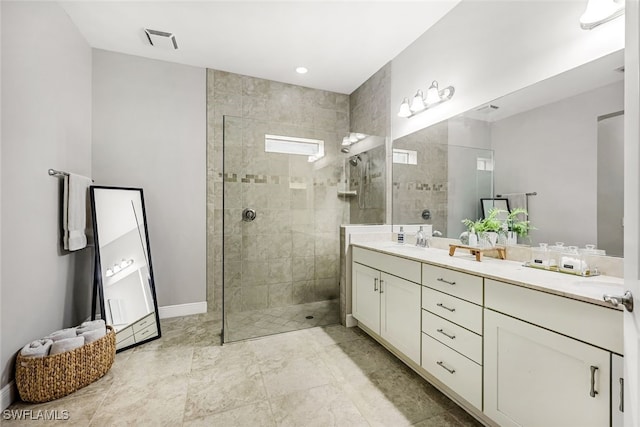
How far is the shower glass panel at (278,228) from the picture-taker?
2.51 m

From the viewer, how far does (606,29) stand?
131 centimetres

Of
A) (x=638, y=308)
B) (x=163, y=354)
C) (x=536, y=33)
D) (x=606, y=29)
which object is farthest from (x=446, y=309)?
(x=163, y=354)

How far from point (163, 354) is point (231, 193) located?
137cm

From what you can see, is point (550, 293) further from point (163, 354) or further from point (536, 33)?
point (163, 354)

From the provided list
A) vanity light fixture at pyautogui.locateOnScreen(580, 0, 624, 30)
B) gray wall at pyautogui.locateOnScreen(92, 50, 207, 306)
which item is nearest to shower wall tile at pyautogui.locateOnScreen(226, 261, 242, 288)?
gray wall at pyautogui.locateOnScreen(92, 50, 207, 306)

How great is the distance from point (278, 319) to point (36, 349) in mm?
1649

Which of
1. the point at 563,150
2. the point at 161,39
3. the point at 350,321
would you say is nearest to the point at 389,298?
the point at 350,321

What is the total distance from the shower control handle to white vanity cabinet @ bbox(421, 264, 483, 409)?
1.52 meters

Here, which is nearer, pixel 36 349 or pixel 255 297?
pixel 36 349

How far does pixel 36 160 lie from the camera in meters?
1.82

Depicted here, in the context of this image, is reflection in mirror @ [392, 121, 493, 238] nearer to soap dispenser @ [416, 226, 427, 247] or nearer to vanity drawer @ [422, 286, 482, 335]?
soap dispenser @ [416, 226, 427, 247]

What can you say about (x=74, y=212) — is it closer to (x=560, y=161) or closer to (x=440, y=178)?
(x=440, y=178)

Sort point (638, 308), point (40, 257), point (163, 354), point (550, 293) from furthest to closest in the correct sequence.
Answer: point (163, 354)
point (40, 257)
point (550, 293)
point (638, 308)

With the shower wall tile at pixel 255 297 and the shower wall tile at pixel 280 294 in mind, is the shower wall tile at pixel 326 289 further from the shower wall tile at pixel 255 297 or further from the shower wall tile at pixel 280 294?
the shower wall tile at pixel 255 297
